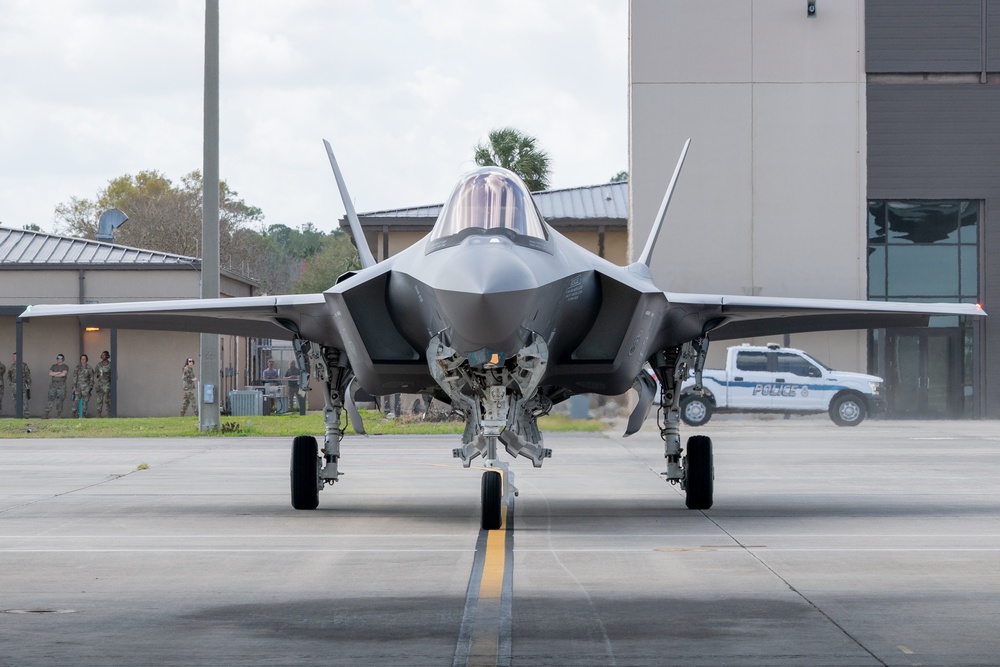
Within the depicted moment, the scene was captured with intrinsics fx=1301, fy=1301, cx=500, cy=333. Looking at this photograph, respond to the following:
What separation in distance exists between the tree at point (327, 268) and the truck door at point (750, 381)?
120 feet

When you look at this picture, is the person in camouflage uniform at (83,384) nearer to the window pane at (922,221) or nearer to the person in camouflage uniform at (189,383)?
the person in camouflage uniform at (189,383)

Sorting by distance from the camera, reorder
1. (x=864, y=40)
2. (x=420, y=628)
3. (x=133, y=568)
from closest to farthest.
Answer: (x=420, y=628) < (x=133, y=568) < (x=864, y=40)

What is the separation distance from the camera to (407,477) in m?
17.2

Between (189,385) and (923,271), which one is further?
(923,271)

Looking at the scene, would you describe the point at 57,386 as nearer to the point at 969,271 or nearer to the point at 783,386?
the point at 783,386

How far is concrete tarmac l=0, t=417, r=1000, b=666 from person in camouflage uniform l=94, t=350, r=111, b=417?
59.5 feet

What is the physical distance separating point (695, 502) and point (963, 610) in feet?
19.3

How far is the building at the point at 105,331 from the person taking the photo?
36.6 meters

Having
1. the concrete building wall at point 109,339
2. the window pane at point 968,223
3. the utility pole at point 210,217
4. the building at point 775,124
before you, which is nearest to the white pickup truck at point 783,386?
the building at point 775,124

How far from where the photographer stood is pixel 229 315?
1318 centimetres

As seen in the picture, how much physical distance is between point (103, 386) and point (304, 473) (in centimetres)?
2470

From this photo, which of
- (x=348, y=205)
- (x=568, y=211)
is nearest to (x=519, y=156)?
(x=568, y=211)

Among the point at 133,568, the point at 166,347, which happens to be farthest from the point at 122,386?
the point at 133,568

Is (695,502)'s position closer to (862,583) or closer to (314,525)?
(314,525)
